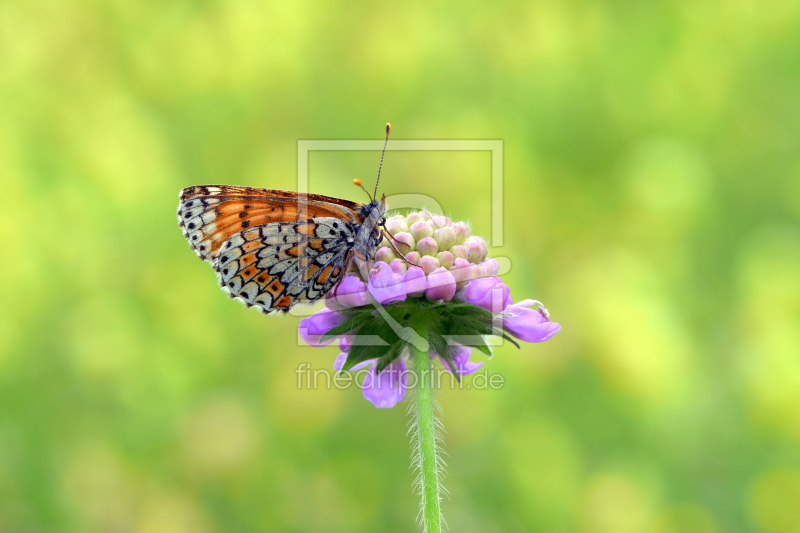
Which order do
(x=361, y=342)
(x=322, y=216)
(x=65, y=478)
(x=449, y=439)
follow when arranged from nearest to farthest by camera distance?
1. (x=361, y=342)
2. (x=322, y=216)
3. (x=65, y=478)
4. (x=449, y=439)

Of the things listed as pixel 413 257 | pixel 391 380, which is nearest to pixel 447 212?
pixel 391 380

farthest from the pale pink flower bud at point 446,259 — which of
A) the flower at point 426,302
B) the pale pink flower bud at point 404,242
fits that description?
the pale pink flower bud at point 404,242

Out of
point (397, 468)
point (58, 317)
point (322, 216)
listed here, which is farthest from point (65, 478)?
point (322, 216)

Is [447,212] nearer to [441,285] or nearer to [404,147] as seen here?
[404,147]

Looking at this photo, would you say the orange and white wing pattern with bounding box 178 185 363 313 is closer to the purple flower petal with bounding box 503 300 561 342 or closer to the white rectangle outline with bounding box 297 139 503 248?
the purple flower petal with bounding box 503 300 561 342

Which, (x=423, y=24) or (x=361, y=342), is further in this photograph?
(x=423, y=24)

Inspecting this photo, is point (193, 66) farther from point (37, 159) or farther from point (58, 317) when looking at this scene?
point (58, 317)

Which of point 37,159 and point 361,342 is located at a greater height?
point 37,159
